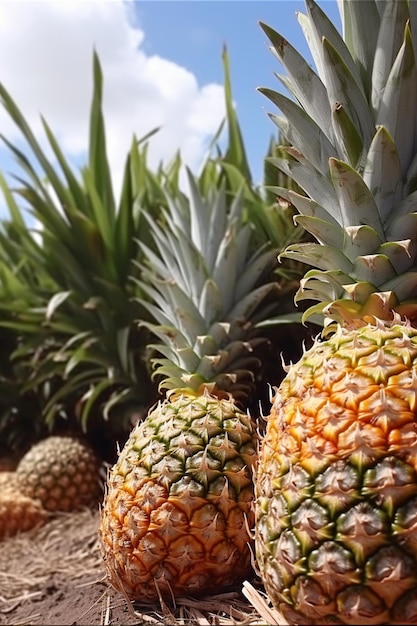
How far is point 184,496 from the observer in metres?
1.48

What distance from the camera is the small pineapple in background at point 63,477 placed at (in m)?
3.22

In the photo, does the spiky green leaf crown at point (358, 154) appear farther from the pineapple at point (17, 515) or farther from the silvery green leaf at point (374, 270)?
the pineapple at point (17, 515)

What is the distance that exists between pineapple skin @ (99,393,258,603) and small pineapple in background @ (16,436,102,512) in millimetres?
1688

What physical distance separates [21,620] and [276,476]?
1.14m

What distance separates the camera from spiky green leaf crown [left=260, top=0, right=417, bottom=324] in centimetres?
123

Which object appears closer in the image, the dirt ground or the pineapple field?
the pineapple field

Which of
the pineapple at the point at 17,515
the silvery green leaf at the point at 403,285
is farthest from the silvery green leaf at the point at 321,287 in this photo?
the pineapple at the point at 17,515

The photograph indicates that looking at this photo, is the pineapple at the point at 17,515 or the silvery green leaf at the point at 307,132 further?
the pineapple at the point at 17,515

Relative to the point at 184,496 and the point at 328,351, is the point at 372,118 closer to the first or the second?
the point at 328,351

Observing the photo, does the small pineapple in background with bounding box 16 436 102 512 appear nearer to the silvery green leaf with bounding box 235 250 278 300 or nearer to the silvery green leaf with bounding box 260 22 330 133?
the silvery green leaf with bounding box 235 250 278 300

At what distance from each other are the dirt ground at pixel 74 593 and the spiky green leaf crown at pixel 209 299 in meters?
0.58

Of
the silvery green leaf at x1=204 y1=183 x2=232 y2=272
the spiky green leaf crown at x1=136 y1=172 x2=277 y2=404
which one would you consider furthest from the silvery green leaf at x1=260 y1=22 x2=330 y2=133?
the silvery green leaf at x1=204 y1=183 x2=232 y2=272

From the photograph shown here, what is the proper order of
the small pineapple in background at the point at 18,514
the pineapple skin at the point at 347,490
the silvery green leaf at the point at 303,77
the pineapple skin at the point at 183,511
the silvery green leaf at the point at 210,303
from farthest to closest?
the small pineapple in background at the point at 18,514
the silvery green leaf at the point at 210,303
the pineapple skin at the point at 183,511
the silvery green leaf at the point at 303,77
the pineapple skin at the point at 347,490

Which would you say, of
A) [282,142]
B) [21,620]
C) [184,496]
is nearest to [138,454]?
[184,496]
